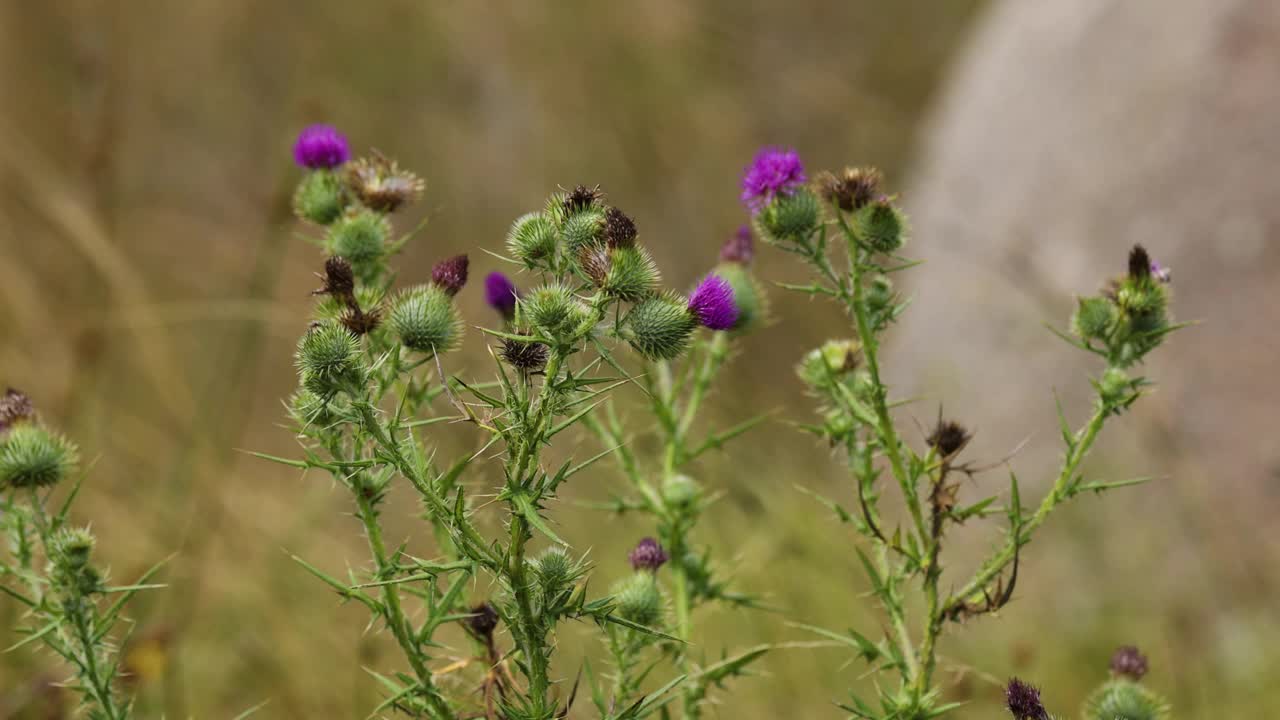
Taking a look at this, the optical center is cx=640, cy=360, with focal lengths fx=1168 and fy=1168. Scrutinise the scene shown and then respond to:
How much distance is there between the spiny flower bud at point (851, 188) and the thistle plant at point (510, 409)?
55 centimetres

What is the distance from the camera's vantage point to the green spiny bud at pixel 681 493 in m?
2.35

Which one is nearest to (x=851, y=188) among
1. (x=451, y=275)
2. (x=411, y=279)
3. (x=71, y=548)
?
(x=451, y=275)

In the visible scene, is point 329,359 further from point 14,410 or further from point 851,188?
point 851,188

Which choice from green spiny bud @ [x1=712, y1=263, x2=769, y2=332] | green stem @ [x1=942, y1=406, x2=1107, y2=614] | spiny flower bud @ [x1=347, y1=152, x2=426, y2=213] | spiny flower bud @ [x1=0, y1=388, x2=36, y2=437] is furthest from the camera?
green spiny bud @ [x1=712, y1=263, x2=769, y2=332]

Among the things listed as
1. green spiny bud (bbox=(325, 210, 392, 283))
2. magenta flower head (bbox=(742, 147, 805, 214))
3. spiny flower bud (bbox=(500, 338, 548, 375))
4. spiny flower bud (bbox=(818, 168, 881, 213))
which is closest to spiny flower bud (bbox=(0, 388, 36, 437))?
green spiny bud (bbox=(325, 210, 392, 283))

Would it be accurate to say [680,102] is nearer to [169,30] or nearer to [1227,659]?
[169,30]

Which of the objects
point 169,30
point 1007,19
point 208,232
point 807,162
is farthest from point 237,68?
point 1007,19

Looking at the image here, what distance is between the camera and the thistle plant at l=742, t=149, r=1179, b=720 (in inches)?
78.0

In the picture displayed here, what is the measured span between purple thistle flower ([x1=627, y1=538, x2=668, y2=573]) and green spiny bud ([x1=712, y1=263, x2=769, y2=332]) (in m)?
0.65

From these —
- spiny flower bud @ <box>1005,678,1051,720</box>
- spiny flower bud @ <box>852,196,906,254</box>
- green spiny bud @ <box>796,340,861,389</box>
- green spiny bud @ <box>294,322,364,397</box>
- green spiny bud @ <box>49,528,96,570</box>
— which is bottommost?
spiny flower bud @ <box>1005,678,1051,720</box>

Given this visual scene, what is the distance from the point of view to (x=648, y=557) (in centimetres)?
220

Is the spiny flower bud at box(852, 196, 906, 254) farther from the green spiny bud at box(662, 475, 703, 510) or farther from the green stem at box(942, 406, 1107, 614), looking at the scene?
the green spiny bud at box(662, 475, 703, 510)

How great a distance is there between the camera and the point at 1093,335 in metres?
2.24

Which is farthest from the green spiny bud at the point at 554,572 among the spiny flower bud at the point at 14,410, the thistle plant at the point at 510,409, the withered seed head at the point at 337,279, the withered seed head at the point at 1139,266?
the withered seed head at the point at 1139,266
